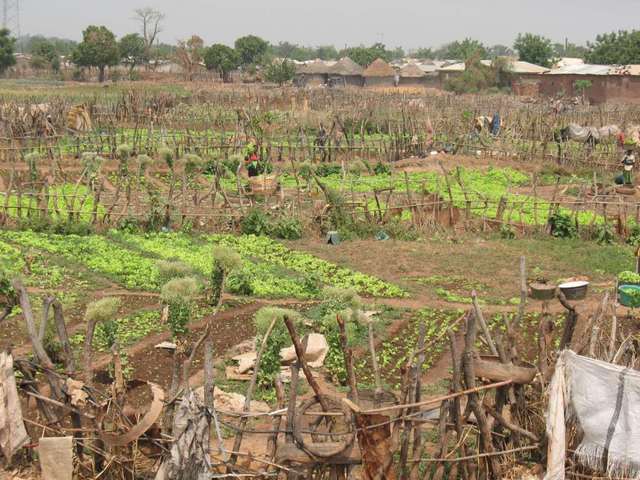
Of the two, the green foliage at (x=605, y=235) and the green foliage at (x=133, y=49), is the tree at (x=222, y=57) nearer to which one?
the green foliage at (x=133, y=49)

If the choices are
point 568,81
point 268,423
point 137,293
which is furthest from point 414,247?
point 568,81

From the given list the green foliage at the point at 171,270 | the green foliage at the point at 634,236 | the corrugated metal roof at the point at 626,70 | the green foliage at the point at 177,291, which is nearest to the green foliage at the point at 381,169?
the green foliage at the point at 634,236

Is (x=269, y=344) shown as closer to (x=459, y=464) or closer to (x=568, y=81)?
(x=459, y=464)

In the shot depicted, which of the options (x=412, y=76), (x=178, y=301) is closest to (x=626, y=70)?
(x=412, y=76)

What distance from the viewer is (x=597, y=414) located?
6207mm

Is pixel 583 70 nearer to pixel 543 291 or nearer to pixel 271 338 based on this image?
pixel 543 291

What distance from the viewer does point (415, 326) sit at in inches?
437

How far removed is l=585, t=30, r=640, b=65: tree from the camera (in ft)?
191

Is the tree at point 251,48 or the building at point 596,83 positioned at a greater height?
the tree at point 251,48

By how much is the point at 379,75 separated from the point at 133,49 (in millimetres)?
24736

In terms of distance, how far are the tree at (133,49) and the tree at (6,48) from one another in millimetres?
13801

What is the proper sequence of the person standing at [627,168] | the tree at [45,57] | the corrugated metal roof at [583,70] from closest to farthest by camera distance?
1. the person standing at [627,168]
2. the corrugated metal roof at [583,70]
3. the tree at [45,57]

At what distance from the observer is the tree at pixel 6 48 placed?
181 feet

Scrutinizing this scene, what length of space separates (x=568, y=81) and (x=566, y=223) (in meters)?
36.2
